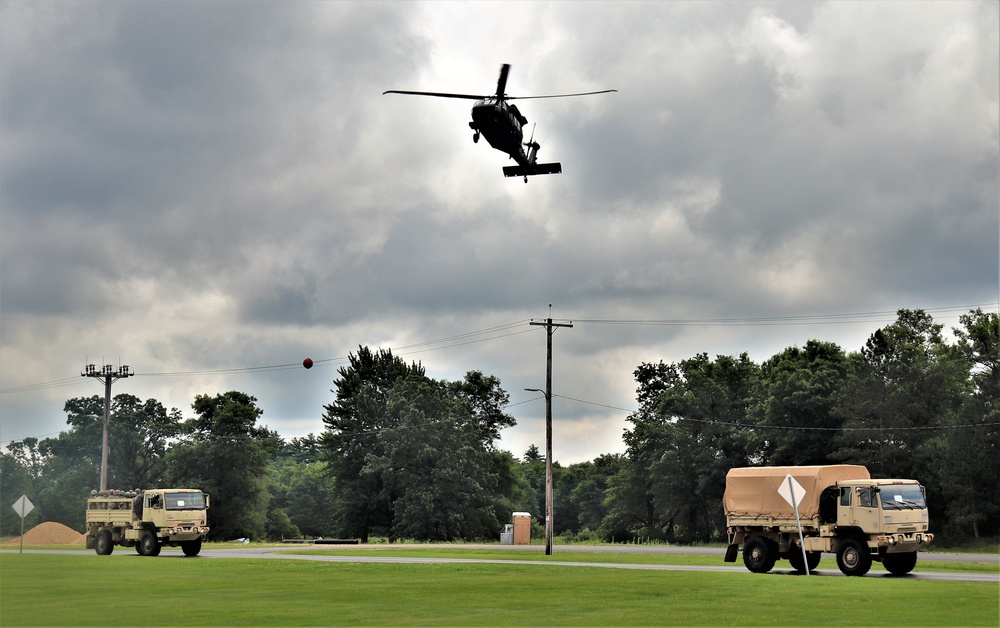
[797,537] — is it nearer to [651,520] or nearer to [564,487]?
[651,520]

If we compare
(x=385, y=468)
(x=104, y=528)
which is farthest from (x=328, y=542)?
(x=104, y=528)

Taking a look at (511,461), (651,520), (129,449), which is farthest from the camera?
(129,449)

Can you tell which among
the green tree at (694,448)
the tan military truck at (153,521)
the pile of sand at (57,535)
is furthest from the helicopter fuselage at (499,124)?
the pile of sand at (57,535)

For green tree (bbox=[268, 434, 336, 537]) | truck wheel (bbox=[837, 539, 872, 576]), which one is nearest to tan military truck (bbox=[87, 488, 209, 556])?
truck wheel (bbox=[837, 539, 872, 576])

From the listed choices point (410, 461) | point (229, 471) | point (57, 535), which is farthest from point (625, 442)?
point (57, 535)

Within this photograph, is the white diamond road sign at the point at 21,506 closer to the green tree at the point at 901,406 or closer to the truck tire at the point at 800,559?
the truck tire at the point at 800,559

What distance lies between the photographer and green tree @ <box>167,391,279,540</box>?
323 ft

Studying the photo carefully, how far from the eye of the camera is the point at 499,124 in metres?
34.9

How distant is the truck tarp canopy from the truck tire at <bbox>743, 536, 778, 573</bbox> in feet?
3.75

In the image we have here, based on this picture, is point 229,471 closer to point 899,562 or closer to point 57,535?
point 57,535

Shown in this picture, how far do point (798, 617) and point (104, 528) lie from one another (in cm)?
4114

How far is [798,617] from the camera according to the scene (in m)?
19.7

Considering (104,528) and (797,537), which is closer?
(797,537)

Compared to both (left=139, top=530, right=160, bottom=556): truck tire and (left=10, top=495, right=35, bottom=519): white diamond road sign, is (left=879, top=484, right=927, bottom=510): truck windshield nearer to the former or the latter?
(left=139, top=530, right=160, bottom=556): truck tire
